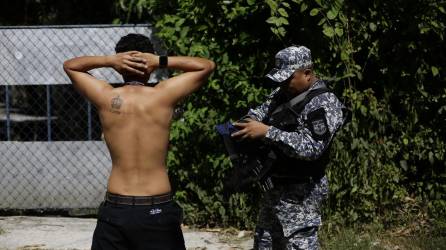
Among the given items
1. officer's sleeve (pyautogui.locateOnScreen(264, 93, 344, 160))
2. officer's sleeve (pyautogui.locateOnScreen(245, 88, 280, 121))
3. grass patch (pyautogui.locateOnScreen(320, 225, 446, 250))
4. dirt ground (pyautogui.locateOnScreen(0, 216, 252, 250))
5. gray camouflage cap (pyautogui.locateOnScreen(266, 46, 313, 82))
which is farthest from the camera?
dirt ground (pyautogui.locateOnScreen(0, 216, 252, 250))

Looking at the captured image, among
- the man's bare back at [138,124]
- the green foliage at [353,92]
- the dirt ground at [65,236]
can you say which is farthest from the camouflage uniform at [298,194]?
the green foliage at [353,92]

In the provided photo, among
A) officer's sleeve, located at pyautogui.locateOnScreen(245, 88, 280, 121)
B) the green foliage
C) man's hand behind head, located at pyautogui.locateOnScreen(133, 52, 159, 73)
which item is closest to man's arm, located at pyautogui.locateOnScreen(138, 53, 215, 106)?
man's hand behind head, located at pyautogui.locateOnScreen(133, 52, 159, 73)

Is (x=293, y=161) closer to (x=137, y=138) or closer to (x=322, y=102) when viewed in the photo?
(x=322, y=102)

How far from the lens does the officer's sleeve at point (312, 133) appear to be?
4.37 meters

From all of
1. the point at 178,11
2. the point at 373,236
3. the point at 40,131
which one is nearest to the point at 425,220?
the point at 373,236

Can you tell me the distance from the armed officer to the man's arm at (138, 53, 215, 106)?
1.82ft

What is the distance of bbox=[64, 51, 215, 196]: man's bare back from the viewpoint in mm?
3826

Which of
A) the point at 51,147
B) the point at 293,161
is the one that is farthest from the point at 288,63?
the point at 51,147

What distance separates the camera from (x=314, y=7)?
6488 mm

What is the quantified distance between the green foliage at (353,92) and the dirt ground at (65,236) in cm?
19

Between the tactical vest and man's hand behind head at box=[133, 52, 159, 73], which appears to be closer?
man's hand behind head at box=[133, 52, 159, 73]

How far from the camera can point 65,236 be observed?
6.89 m

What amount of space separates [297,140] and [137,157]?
0.99 metres

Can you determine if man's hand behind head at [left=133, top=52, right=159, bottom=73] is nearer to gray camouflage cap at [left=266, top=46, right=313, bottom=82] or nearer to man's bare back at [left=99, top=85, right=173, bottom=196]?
A: man's bare back at [left=99, top=85, right=173, bottom=196]
